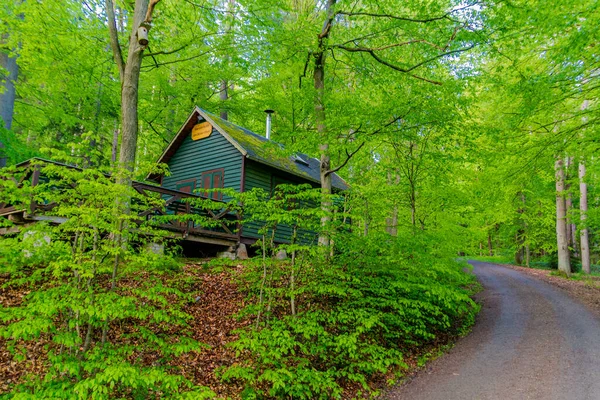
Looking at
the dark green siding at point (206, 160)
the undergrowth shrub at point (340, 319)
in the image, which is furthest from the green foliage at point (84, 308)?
the dark green siding at point (206, 160)

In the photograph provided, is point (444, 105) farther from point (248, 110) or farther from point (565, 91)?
point (248, 110)

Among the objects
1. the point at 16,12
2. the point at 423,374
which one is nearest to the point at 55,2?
the point at 16,12

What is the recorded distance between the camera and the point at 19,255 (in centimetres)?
474

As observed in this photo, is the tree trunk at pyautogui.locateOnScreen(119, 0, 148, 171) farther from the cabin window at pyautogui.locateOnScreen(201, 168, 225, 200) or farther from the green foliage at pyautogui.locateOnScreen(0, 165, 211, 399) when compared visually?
the cabin window at pyautogui.locateOnScreen(201, 168, 225, 200)

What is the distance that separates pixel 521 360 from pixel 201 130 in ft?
44.7

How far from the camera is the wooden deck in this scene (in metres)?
7.62

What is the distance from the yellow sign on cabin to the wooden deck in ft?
13.1

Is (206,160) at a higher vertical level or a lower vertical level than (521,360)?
higher

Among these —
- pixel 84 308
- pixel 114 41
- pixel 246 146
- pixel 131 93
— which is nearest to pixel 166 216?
pixel 84 308

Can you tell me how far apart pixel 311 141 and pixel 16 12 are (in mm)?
8676

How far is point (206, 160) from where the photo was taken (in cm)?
1516

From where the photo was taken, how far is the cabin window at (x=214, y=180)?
47.3ft

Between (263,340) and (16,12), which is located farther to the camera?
(16,12)

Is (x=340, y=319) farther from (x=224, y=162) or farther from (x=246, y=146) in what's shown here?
(x=224, y=162)
